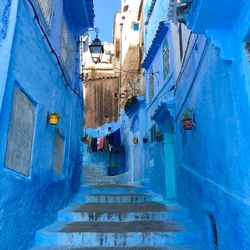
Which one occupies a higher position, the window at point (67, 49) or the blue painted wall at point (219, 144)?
the window at point (67, 49)

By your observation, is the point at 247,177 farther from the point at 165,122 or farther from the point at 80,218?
the point at 165,122

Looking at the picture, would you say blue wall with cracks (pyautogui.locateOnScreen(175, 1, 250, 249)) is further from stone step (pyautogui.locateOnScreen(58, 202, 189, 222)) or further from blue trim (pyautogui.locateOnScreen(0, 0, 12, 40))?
blue trim (pyautogui.locateOnScreen(0, 0, 12, 40))

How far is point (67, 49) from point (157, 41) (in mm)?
4008

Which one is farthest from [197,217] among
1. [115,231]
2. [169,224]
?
[115,231]

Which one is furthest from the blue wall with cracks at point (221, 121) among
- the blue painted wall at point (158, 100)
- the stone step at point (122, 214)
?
the blue painted wall at point (158, 100)

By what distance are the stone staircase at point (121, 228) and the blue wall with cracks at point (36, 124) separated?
0.35m

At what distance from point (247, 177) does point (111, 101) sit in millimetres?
23690

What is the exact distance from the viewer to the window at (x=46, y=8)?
17.9ft

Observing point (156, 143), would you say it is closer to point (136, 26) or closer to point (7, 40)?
point (7, 40)

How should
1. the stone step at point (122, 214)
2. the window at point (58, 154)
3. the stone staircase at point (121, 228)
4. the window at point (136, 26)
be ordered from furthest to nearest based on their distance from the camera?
the window at point (136, 26), the window at point (58, 154), the stone step at point (122, 214), the stone staircase at point (121, 228)

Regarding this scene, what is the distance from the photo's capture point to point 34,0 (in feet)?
16.1

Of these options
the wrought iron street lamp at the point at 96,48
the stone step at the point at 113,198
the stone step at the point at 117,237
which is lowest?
the stone step at the point at 117,237

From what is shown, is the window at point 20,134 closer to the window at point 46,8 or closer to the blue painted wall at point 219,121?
the window at point 46,8

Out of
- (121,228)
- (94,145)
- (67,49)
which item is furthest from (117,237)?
(94,145)
